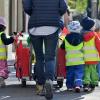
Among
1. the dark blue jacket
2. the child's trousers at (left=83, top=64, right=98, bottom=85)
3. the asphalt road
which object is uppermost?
the dark blue jacket

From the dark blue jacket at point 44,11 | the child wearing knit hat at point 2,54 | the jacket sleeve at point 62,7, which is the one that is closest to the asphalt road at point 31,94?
the child wearing knit hat at point 2,54

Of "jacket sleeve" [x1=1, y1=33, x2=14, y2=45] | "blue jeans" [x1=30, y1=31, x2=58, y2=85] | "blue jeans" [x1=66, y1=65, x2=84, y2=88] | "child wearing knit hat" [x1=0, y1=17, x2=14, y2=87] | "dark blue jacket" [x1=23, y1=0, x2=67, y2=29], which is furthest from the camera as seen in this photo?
"child wearing knit hat" [x1=0, y1=17, x2=14, y2=87]

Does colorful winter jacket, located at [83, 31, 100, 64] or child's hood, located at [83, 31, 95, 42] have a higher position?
child's hood, located at [83, 31, 95, 42]

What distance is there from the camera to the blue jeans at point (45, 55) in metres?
8.41

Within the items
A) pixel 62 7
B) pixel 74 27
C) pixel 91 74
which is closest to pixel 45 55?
pixel 62 7

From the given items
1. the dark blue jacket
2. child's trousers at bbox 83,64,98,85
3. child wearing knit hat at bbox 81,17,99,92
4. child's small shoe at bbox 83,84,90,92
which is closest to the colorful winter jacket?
child wearing knit hat at bbox 81,17,99,92

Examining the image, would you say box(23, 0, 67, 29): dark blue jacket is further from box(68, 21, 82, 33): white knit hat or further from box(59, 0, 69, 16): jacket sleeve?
box(68, 21, 82, 33): white knit hat

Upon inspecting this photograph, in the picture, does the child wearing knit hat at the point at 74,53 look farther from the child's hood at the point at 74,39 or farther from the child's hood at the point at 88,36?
the child's hood at the point at 88,36

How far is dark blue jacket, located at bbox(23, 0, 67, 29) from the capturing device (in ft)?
28.3

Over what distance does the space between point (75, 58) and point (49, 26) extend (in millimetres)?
1278

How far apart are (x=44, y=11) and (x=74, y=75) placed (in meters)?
1.56

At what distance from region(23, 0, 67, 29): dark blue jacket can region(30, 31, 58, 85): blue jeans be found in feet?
0.68

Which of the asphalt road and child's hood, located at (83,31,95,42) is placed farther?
child's hood, located at (83,31,95,42)

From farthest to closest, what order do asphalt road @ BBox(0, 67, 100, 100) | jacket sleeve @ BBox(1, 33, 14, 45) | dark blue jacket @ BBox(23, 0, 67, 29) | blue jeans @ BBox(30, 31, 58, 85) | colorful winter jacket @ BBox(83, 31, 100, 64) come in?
jacket sleeve @ BBox(1, 33, 14, 45) → colorful winter jacket @ BBox(83, 31, 100, 64) → asphalt road @ BBox(0, 67, 100, 100) → dark blue jacket @ BBox(23, 0, 67, 29) → blue jeans @ BBox(30, 31, 58, 85)
